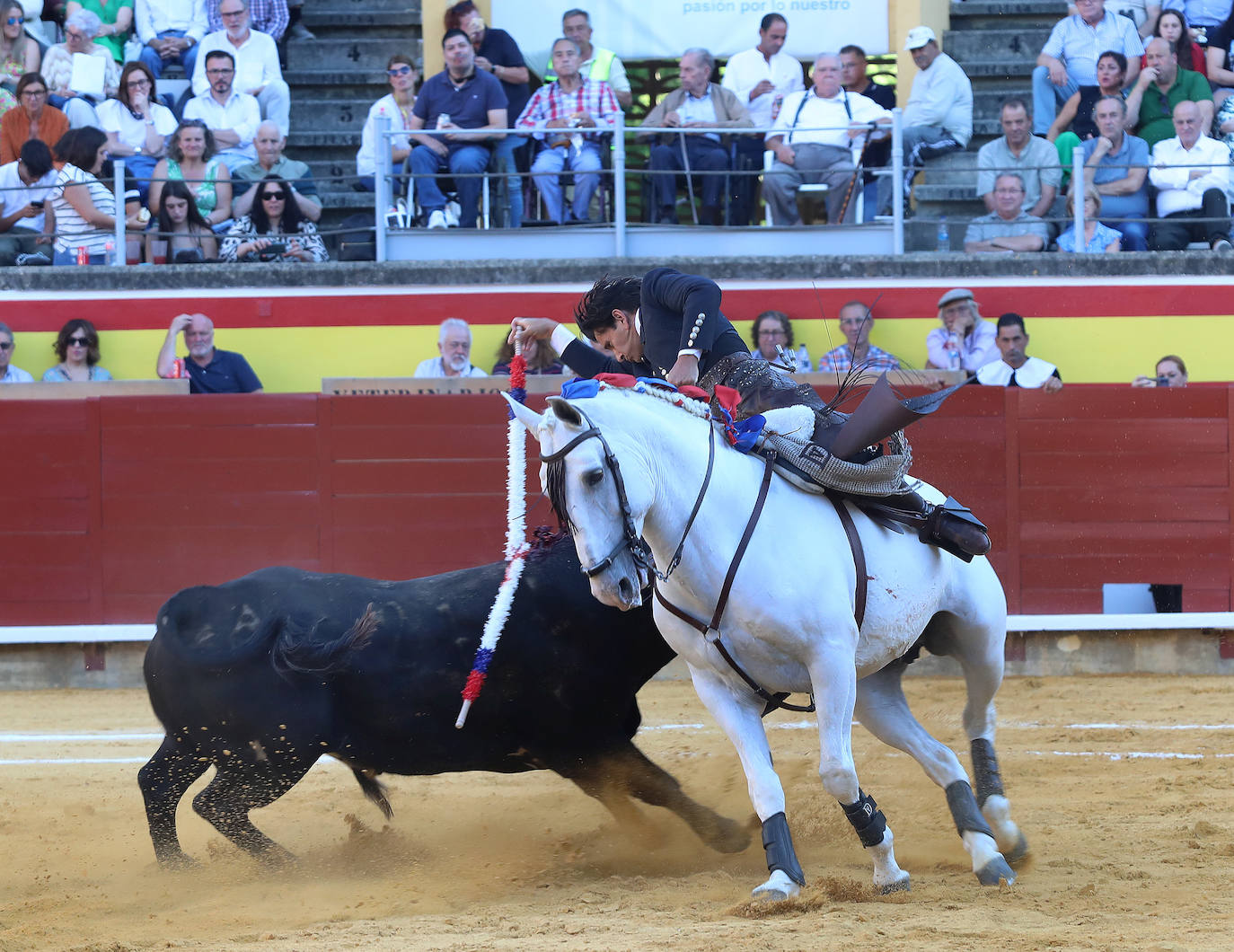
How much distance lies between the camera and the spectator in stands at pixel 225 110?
10336mm

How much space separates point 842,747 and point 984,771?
2.82 feet

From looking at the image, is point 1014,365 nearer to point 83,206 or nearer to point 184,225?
point 184,225

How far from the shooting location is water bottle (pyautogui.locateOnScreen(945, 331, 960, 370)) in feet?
29.4

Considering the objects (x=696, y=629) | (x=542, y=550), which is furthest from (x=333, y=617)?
(x=696, y=629)

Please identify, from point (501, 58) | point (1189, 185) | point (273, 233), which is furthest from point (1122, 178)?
point (273, 233)

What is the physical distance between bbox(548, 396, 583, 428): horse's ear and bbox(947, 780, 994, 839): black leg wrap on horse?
1.67m

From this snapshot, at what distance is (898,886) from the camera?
12.8ft

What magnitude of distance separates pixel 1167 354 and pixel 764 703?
6268 mm

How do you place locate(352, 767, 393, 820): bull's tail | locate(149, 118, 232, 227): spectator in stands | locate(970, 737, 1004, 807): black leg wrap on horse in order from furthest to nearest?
locate(149, 118, 232, 227): spectator in stands, locate(352, 767, 393, 820): bull's tail, locate(970, 737, 1004, 807): black leg wrap on horse

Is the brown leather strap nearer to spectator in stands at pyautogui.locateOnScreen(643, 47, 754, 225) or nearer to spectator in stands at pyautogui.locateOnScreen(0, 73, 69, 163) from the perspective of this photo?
spectator in stands at pyautogui.locateOnScreen(643, 47, 754, 225)

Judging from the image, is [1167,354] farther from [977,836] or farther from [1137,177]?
[977,836]

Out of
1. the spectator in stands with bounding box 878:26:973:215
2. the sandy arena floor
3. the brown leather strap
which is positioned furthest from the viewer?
the spectator in stands with bounding box 878:26:973:215

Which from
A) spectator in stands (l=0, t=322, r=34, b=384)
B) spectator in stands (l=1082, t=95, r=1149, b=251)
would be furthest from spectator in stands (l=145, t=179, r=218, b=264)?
spectator in stands (l=1082, t=95, r=1149, b=251)

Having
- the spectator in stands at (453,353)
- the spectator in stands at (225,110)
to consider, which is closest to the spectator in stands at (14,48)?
the spectator in stands at (225,110)
